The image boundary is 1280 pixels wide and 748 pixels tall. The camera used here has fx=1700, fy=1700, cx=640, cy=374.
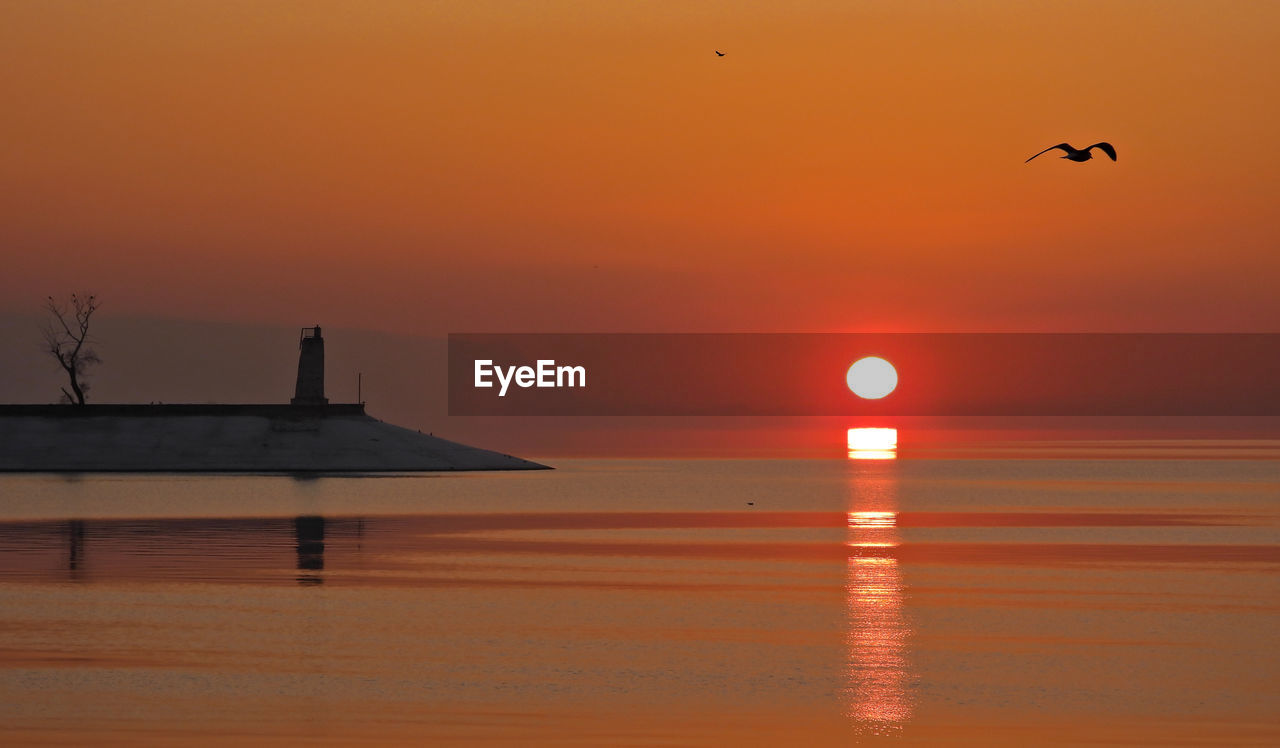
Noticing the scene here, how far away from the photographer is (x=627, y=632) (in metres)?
44.1

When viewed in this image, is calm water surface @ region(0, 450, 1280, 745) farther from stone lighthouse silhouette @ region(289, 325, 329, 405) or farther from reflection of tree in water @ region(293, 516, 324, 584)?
stone lighthouse silhouette @ region(289, 325, 329, 405)

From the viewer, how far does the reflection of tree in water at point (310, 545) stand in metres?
59.2

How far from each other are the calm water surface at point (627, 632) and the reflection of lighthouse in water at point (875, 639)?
137 millimetres

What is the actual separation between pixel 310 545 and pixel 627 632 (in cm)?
3325

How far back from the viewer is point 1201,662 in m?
39.0

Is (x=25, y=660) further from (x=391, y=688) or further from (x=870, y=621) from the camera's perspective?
(x=870, y=621)

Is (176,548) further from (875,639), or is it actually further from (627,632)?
(875,639)

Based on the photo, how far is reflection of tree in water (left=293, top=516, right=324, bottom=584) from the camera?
59.2 meters

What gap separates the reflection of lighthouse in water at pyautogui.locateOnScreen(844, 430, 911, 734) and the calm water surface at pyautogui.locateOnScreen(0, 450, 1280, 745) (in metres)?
0.14

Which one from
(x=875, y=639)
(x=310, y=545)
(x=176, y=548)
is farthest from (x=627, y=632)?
(x=310, y=545)

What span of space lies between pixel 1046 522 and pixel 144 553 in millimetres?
54175

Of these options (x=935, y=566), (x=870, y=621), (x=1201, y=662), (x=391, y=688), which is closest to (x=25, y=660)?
(x=391, y=688)

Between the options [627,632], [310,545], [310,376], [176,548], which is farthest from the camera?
[310,376]

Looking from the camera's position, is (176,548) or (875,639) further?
(176,548)
